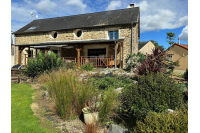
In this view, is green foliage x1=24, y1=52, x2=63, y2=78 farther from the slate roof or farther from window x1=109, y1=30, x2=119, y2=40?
window x1=109, y1=30, x2=119, y2=40

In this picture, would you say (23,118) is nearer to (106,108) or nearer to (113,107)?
(106,108)

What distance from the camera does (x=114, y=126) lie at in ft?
8.55

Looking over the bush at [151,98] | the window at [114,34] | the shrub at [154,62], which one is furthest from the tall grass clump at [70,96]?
the window at [114,34]

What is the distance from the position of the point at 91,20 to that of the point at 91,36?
215 cm

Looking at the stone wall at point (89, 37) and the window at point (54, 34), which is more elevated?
the window at point (54, 34)

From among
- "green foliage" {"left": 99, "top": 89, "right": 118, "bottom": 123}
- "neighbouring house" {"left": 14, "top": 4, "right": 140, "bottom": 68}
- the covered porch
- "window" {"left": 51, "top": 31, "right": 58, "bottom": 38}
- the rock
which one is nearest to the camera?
the rock

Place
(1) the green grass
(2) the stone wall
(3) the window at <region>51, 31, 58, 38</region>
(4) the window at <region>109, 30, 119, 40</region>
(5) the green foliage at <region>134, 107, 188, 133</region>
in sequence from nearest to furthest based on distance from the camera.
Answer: (5) the green foliage at <region>134, 107, 188, 133</region>, (1) the green grass, (2) the stone wall, (4) the window at <region>109, 30, 119, 40</region>, (3) the window at <region>51, 31, 58, 38</region>

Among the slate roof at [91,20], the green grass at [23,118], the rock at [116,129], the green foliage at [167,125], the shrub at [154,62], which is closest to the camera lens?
the green foliage at [167,125]

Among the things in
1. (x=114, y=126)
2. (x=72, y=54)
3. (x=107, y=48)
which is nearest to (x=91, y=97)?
(x=114, y=126)

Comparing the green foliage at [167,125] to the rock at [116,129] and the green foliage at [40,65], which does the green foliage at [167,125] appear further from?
the green foliage at [40,65]

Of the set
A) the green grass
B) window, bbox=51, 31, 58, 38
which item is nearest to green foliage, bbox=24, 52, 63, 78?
the green grass

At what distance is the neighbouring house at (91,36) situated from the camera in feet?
39.2

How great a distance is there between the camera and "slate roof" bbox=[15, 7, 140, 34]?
41.8 ft

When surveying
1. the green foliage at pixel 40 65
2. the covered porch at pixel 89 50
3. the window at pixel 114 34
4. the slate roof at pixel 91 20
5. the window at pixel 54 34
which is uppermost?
the slate roof at pixel 91 20
